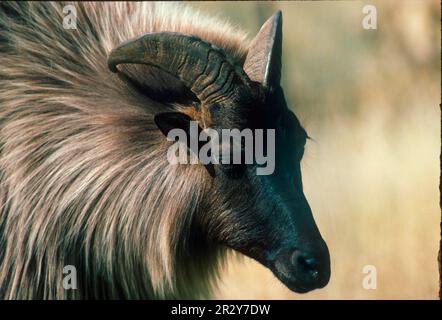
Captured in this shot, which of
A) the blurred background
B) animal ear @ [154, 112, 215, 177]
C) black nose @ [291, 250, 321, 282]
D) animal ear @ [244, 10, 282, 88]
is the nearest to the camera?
black nose @ [291, 250, 321, 282]

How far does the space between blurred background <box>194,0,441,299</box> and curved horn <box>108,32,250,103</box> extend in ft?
9.50

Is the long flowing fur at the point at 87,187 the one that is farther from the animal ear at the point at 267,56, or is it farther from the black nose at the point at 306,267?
the black nose at the point at 306,267

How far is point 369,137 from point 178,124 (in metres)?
4.05

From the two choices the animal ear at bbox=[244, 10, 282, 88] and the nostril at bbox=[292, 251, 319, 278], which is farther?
the animal ear at bbox=[244, 10, 282, 88]

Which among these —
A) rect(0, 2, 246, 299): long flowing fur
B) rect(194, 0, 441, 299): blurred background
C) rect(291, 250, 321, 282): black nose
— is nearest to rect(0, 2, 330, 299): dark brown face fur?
rect(0, 2, 246, 299): long flowing fur

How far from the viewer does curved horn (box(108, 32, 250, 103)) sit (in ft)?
18.5

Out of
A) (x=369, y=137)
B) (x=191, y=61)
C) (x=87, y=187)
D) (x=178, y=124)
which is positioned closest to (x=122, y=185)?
(x=87, y=187)

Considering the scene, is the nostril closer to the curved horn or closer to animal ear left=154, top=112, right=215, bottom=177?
animal ear left=154, top=112, right=215, bottom=177

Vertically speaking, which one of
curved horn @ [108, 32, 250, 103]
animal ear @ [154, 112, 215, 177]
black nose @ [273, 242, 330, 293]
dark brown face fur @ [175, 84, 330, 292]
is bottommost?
black nose @ [273, 242, 330, 293]

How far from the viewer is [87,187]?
19.8 feet

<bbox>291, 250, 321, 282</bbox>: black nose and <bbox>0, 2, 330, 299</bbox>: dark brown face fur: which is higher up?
<bbox>0, 2, 330, 299</bbox>: dark brown face fur

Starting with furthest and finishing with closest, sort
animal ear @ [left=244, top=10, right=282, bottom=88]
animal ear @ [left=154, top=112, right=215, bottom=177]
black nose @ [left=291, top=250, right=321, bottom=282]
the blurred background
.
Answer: the blurred background → animal ear @ [left=244, top=10, right=282, bottom=88] → animal ear @ [left=154, top=112, right=215, bottom=177] → black nose @ [left=291, top=250, right=321, bottom=282]

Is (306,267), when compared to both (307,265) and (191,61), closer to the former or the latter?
(307,265)
